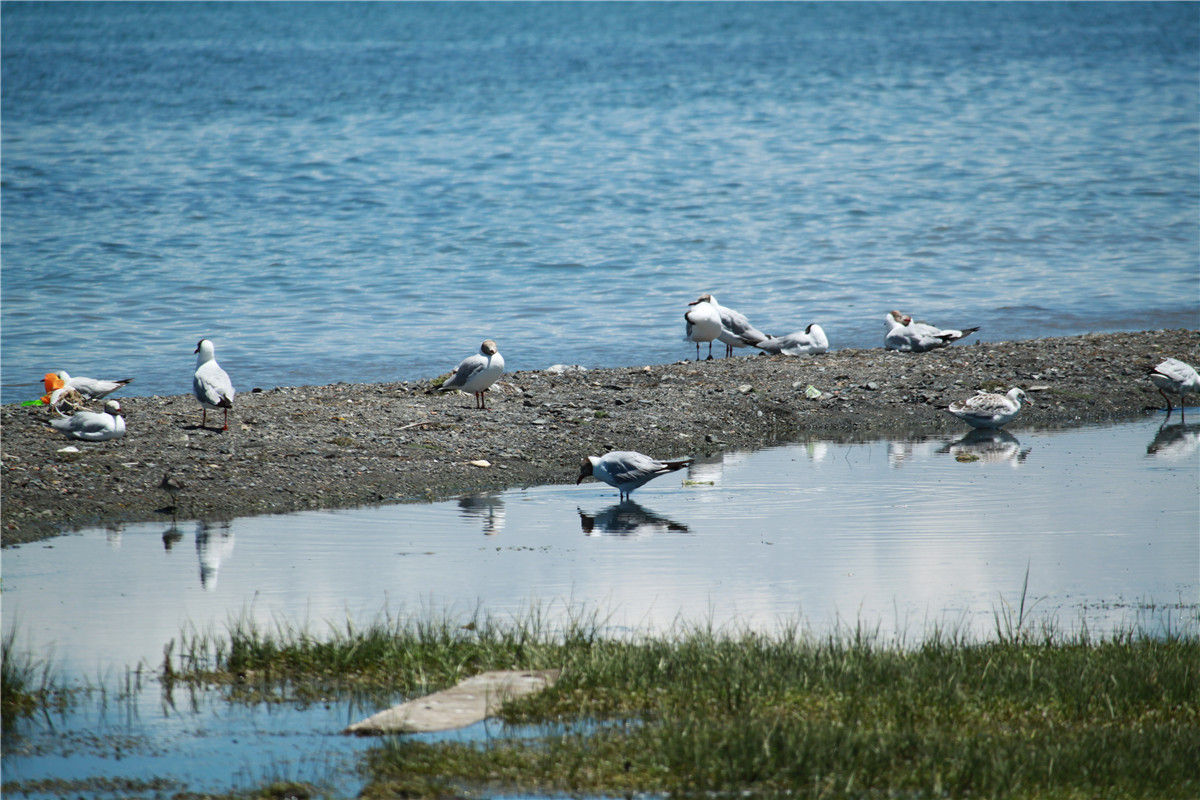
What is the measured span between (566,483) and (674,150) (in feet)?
99.0

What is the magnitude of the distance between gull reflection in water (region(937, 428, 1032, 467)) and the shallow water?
0.45 meters

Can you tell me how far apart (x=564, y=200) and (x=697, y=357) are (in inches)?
602

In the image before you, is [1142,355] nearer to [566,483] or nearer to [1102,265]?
[566,483]

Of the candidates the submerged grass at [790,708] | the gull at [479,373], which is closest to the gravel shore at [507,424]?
the gull at [479,373]

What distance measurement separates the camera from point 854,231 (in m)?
28.9

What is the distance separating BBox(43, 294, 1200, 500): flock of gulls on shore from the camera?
10750 mm

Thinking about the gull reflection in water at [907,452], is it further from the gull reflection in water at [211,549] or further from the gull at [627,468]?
the gull reflection in water at [211,549]

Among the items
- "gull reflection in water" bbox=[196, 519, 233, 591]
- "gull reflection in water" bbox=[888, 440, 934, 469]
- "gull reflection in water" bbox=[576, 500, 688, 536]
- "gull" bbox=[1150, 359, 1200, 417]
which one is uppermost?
"gull" bbox=[1150, 359, 1200, 417]

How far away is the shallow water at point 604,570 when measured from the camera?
232 inches

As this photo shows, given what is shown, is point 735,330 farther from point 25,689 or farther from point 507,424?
point 25,689

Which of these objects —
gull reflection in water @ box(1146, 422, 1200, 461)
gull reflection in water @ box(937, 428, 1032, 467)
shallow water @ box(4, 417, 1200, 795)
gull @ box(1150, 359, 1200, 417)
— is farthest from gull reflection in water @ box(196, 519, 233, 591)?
gull @ box(1150, 359, 1200, 417)

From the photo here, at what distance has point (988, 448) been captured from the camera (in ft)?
41.1

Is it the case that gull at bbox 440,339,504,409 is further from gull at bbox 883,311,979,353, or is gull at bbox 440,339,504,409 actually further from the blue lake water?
gull at bbox 883,311,979,353

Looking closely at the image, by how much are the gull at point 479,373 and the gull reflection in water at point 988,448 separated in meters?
4.67
